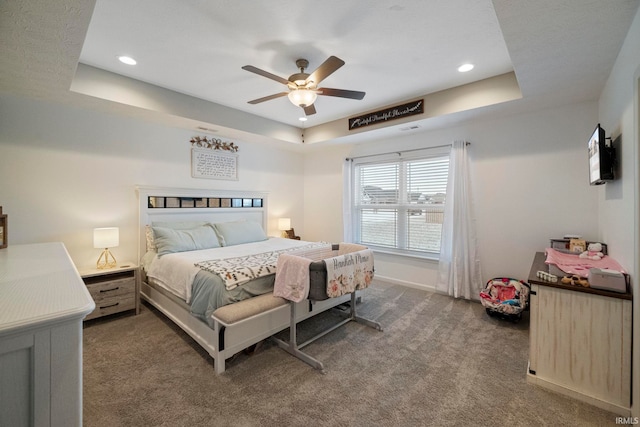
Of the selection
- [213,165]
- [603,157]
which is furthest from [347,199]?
[603,157]

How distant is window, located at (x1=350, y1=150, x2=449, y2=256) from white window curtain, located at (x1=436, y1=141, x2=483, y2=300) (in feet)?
0.73

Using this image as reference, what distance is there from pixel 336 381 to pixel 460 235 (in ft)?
8.28

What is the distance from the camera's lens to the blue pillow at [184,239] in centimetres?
305

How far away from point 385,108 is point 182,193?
3.12 meters

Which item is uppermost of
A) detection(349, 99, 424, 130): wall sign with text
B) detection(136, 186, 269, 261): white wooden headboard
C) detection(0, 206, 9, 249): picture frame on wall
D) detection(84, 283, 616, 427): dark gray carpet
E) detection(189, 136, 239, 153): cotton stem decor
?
detection(349, 99, 424, 130): wall sign with text

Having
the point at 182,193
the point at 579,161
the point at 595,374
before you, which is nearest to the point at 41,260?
the point at 182,193

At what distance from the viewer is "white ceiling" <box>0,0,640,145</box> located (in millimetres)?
1573

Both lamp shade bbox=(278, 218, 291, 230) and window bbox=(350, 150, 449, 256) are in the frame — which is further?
lamp shade bbox=(278, 218, 291, 230)

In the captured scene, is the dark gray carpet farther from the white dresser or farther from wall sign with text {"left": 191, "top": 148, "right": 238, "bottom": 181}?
wall sign with text {"left": 191, "top": 148, "right": 238, "bottom": 181}

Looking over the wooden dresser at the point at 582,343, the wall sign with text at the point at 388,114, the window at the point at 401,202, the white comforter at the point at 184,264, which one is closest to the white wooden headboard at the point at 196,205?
the white comforter at the point at 184,264

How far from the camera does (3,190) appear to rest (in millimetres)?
2574

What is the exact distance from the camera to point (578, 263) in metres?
2.12

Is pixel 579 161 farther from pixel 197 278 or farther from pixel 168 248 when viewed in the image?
pixel 168 248

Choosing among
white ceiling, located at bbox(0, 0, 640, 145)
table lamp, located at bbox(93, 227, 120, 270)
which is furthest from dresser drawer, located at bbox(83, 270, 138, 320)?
white ceiling, located at bbox(0, 0, 640, 145)
